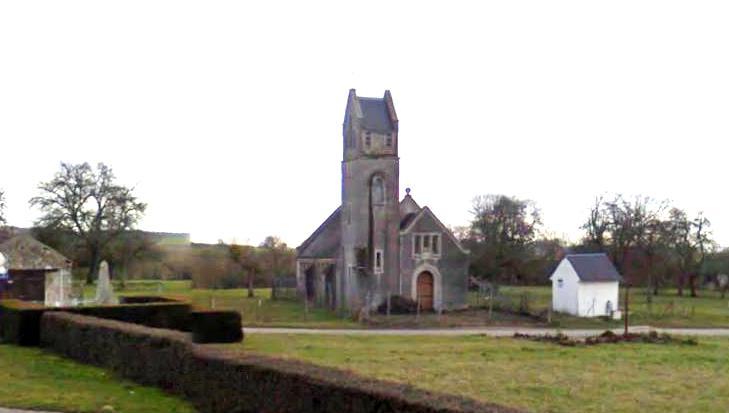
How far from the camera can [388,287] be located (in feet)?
146

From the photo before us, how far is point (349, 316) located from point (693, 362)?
2125 centimetres

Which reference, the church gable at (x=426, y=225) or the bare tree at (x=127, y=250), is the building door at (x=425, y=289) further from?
the bare tree at (x=127, y=250)

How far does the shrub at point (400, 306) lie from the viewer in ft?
144

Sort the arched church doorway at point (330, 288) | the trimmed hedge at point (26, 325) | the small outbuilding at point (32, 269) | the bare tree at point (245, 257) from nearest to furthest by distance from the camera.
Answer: the trimmed hedge at point (26, 325) → the small outbuilding at point (32, 269) → the arched church doorway at point (330, 288) → the bare tree at point (245, 257)

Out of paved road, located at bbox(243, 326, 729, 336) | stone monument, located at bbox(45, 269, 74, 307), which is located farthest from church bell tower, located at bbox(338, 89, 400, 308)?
stone monument, located at bbox(45, 269, 74, 307)

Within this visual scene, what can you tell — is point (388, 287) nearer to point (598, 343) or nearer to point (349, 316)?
point (349, 316)

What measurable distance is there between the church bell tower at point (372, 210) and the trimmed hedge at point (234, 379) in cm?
2468

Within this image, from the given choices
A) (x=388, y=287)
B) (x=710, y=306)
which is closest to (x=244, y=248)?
(x=388, y=287)

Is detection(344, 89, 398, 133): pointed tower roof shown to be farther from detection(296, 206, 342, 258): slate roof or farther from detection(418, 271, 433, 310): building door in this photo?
detection(296, 206, 342, 258): slate roof

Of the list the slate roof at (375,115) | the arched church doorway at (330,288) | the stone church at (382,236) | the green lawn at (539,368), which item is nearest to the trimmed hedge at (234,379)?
the green lawn at (539,368)

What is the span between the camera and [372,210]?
44.6 metres

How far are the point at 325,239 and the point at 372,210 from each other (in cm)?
974

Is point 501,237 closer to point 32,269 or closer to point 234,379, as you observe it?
point 32,269

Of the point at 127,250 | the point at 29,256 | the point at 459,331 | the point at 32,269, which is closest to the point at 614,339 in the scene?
the point at 459,331
